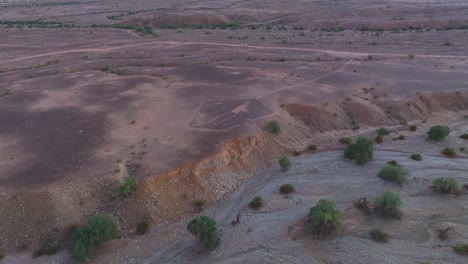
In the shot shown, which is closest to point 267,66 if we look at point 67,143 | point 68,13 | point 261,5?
point 67,143

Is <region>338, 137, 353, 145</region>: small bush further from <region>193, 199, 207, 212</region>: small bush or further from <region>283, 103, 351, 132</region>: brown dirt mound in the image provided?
<region>193, 199, 207, 212</region>: small bush

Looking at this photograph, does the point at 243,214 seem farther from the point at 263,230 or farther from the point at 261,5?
the point at 261,5

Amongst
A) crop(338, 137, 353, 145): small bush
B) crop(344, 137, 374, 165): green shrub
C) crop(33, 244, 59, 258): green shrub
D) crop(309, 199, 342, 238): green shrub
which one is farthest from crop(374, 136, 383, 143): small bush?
crop(33, 244, 59, 258): green shrub

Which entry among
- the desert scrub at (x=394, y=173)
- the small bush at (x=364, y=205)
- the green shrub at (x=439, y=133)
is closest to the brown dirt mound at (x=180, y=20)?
the green shrub at (x=439, y=133)

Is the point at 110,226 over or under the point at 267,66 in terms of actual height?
under

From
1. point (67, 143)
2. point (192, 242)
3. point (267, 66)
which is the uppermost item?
point (267, 66)

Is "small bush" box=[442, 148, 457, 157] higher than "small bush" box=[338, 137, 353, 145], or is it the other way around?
"small bush" box=[442, 148, 457, 157]
